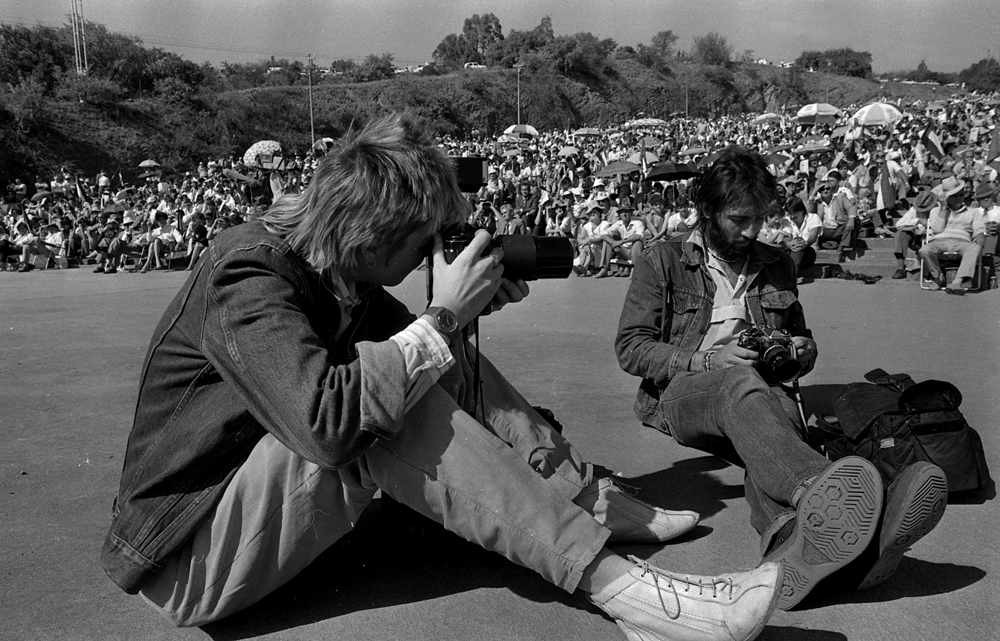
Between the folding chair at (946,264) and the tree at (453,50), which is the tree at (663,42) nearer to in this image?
the tree at (453,50)

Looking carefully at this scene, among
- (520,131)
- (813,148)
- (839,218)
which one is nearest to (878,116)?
(813,148)

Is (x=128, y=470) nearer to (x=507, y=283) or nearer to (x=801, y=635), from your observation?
(x=507, y=283)

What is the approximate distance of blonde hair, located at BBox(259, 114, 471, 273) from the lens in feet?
6.38

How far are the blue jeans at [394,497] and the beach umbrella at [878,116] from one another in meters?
26.8

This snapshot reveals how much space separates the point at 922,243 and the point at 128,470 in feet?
35.9

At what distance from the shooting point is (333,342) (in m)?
2.20

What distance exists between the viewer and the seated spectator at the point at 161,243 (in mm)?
15602

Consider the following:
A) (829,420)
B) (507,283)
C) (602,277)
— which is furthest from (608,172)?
(507,283)

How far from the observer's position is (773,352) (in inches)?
107

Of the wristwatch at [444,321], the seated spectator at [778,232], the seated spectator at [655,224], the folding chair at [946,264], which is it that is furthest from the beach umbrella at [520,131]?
the wristwatch at [444,321]

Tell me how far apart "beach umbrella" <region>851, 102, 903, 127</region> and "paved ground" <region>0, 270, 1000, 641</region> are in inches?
862

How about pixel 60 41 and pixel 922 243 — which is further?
pixel 60 41

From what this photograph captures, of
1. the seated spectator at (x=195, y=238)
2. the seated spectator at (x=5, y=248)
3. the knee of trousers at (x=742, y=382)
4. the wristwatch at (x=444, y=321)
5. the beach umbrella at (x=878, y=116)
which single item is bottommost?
the seated spectator at (x=5, y=248)

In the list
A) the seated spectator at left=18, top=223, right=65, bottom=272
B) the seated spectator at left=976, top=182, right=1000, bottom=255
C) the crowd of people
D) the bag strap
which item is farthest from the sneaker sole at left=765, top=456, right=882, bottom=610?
the seated spectator at left=18, top=223, right=65, bottom=272
